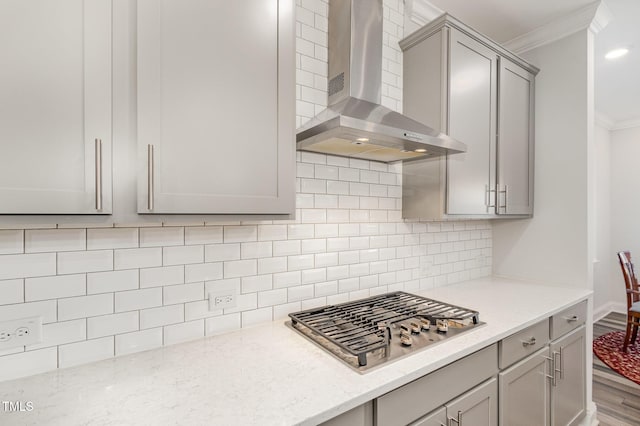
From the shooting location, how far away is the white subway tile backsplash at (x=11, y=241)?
3.32 ft

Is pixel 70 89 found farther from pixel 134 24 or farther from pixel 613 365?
pixel 613 365

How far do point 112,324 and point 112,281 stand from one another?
16 cm

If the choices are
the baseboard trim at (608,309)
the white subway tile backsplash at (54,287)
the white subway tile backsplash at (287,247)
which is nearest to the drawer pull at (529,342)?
the white subway tile backsplash at (287,247)

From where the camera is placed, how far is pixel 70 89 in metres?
0.83

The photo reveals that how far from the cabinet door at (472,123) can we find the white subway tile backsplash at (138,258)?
5.13ft

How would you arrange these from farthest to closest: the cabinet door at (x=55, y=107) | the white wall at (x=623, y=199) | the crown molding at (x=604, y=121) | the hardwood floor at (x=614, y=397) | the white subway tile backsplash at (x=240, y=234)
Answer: the white wall at (x=623, y=199) → the crown molding at (x=604, y=121) → the hardwood floor at (x=614, y=397) → the white subway tile backsplash at (x=240, y=234) → the cabinet door at (x=55, y=107)

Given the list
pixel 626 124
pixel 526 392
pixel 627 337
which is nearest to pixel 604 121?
pixel 626 124

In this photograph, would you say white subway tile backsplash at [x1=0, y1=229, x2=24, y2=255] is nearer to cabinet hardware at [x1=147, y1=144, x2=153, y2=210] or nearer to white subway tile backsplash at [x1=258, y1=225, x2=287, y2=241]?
cabinet hardware at [x1=147, y1=144, x2=153, y2=210]

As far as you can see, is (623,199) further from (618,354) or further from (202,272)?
(202,272)

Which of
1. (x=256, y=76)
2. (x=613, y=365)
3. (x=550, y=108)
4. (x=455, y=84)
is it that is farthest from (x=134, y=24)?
(x=613, y=365)

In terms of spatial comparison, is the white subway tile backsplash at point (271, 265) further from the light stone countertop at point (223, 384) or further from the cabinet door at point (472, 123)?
the cabinet door at point (472, 123)

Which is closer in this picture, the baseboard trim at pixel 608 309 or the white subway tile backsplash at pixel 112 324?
the white subway tile backsplash at pixel 112 324

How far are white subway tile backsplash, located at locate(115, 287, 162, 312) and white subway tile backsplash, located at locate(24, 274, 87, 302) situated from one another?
119mm

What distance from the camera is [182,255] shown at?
1.31 metres
